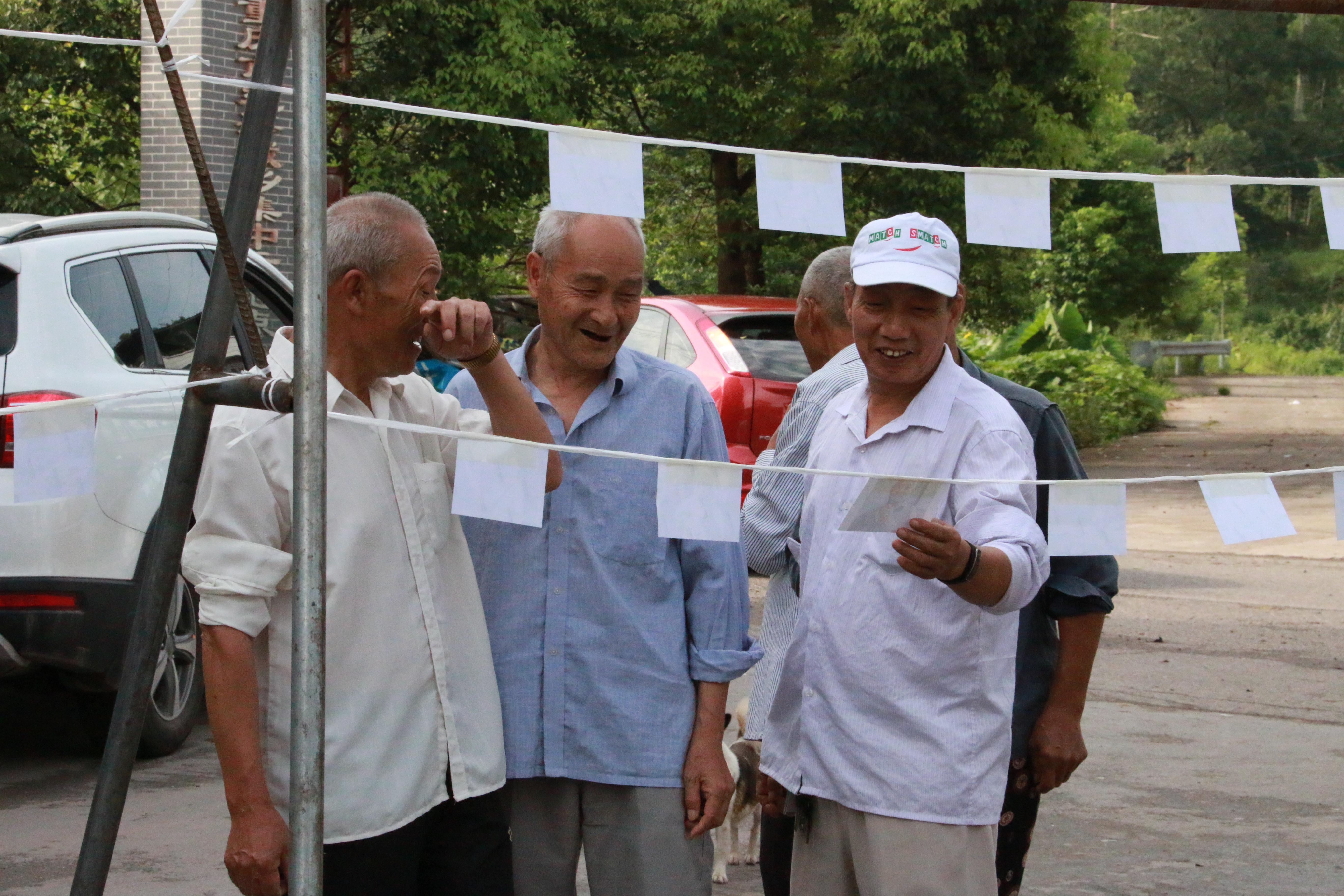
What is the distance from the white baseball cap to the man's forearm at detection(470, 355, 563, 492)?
23.1 inches

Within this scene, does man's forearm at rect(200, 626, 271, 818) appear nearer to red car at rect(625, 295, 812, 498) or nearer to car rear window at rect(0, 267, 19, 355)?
car rear window at rect(0, 267, 19, 355)

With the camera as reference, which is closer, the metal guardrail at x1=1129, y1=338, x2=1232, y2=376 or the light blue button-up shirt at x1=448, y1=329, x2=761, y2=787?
the light blue button-up shirt at x1=448, y1=329, x2=761, y2=787

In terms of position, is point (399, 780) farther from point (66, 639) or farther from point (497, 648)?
point (66, 639)

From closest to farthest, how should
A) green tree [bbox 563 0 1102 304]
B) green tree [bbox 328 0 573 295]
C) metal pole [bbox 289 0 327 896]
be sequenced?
metal pole [bbox 289 0 327 896] < green tree [bbox 328 0 573 295] < green tree [bbox 563 0 1102 304]

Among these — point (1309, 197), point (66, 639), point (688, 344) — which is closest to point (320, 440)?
point (66, 639)

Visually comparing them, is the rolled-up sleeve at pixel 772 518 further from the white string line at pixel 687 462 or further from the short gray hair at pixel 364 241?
the short gray hair at pixel 364 241

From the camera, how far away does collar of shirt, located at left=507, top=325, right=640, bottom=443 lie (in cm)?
256

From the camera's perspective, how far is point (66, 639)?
14.6 ft

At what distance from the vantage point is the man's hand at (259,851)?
2020mm

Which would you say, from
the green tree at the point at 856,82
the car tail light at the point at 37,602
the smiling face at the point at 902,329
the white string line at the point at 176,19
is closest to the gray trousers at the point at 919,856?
the smiling face at the point at 902,329

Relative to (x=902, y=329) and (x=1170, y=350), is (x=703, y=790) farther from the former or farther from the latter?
(x=1170, y=350)

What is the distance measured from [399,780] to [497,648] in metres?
0.36

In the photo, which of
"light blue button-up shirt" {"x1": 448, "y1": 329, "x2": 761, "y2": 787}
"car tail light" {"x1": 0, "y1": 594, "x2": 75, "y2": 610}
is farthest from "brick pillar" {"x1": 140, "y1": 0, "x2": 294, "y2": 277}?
"light blue button-up shirt" {"x1": 448, "y1": 329, "x2": 761, "y2": 787}

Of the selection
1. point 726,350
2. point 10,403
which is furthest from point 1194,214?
point 726,350
